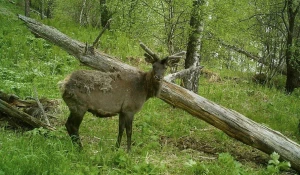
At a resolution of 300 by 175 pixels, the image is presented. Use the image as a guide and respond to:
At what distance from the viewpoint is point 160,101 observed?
11.1m

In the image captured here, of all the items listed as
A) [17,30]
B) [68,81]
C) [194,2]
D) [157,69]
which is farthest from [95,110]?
[17,30]

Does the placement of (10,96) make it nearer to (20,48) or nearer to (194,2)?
(194,2)

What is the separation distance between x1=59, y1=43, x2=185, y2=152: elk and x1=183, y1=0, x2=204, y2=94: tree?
3131 millimetres

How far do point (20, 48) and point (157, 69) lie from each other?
8640mm

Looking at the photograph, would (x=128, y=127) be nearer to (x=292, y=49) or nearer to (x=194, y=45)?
(x=194, y=45)

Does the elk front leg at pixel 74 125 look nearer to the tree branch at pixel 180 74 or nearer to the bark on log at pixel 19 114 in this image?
the bark on log at pixel 19 114

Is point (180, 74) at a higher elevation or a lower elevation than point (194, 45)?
lower

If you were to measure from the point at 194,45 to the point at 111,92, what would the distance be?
176 inches

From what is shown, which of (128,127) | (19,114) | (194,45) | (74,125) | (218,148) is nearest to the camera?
(74,125)

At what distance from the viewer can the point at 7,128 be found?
23.6 ft

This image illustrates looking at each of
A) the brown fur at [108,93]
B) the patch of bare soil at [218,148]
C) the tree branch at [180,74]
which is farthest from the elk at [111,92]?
the tree branch at [180,74]

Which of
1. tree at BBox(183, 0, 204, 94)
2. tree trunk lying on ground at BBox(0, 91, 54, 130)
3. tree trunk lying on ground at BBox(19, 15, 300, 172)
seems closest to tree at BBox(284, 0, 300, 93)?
tree at BBox(183, 0, 204, 94)

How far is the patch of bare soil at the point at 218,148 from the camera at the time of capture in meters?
8.08

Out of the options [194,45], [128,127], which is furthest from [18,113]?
[194,45]
